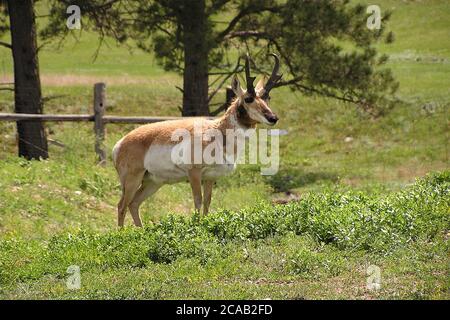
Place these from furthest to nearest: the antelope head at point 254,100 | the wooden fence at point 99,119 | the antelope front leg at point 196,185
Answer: the wooden fence at point 99,119, the antelope front leg at point 196,185, the antelope head at point 254,100

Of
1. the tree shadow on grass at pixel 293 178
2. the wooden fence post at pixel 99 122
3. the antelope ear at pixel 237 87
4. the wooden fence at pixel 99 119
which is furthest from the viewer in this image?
the tree shadow on grass at pixel 293 178

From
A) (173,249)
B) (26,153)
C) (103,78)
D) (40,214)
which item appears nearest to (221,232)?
(173,249)

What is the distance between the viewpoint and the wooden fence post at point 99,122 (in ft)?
66.0

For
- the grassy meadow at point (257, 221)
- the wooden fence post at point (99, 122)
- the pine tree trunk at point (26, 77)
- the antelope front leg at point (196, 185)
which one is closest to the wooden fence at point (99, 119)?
the wooden fence post at point (99, 122)

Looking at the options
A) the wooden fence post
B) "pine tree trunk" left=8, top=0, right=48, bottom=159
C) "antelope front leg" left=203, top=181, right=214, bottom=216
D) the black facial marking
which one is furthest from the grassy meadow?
the black facial marking

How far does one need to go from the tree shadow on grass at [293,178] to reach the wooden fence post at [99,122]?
4665 mm

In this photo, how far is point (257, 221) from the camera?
448 inches

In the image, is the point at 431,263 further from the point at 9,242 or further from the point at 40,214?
the point at 40,214

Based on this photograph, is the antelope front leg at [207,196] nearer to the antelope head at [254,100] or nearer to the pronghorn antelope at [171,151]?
the pronghorn antelope at [171,151]

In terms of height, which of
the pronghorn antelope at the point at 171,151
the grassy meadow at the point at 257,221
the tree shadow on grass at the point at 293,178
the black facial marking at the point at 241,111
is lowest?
the tree shadow on grass at the point at 293,178

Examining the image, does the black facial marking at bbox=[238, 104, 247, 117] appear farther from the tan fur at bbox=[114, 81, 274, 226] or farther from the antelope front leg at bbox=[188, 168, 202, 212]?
the antelope front leg at bbox=[188, 168, 202, 212]

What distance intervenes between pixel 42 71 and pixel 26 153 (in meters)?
18.0

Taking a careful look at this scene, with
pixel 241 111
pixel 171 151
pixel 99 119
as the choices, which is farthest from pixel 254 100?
pixel 99 119
